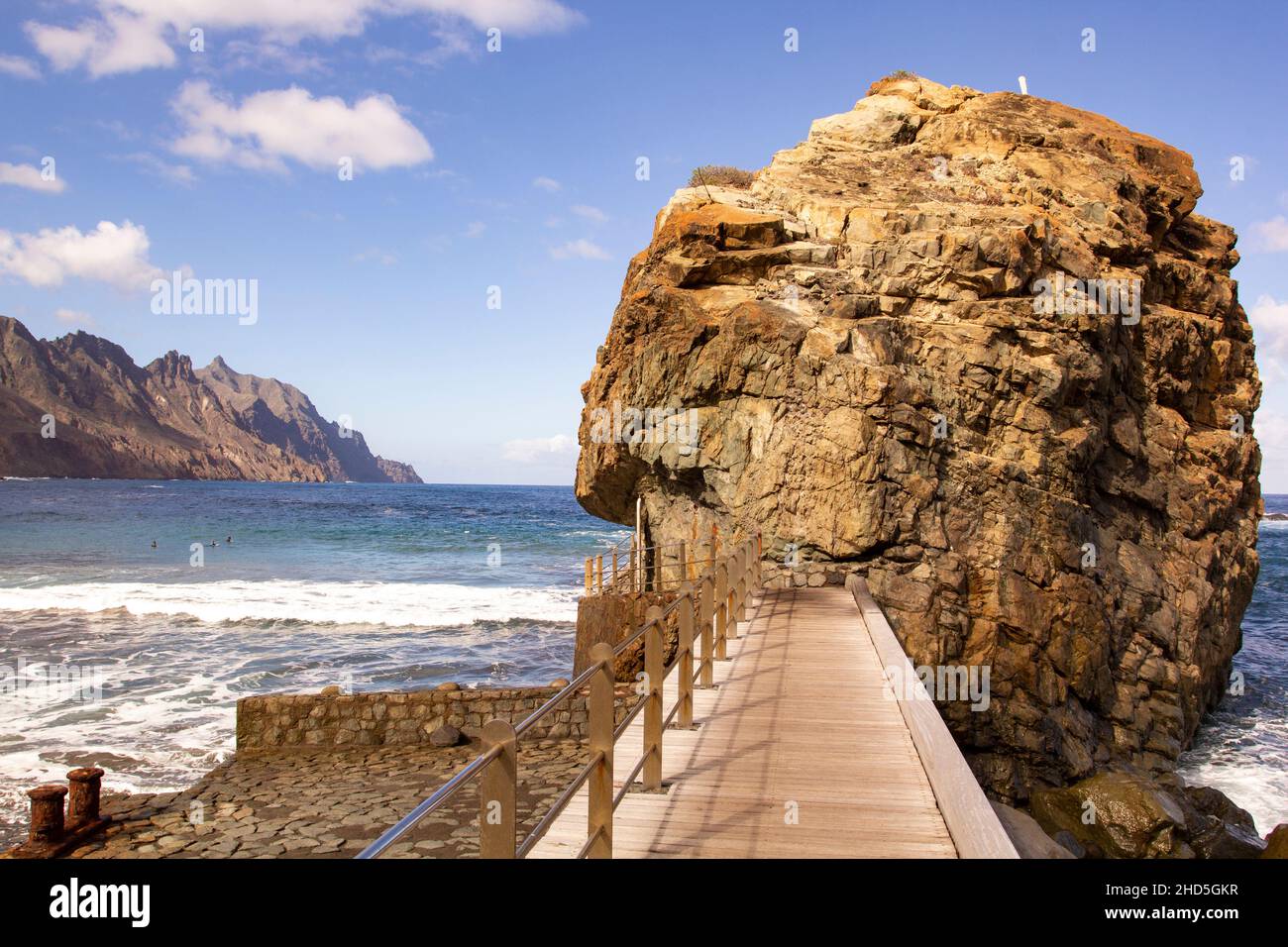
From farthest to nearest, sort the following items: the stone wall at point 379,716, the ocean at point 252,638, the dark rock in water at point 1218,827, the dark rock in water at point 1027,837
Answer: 1. the ocean at point 252,638
2. the stone wall at point 379,716
3. the dark rock in water at point 1218,827
4. the dark rock in water at point 1027,837

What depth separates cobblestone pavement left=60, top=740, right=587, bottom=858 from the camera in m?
9.55

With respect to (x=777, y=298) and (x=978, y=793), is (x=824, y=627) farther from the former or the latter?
(x=777, y=298)

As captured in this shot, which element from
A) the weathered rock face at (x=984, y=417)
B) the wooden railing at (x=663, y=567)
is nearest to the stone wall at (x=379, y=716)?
the wooden railing at (x=663, y=567)

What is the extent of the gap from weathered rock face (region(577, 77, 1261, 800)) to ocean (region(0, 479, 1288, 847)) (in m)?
4.25

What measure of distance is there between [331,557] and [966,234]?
40.5m

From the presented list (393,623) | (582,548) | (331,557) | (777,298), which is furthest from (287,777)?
(582,548)

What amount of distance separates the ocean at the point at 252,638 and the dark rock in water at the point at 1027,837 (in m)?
7.86

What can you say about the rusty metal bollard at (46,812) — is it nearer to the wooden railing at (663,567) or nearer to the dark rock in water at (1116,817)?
the wooden railing at (663,567)

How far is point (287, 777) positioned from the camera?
12.1 metres

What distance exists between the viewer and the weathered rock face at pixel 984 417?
1531 cm

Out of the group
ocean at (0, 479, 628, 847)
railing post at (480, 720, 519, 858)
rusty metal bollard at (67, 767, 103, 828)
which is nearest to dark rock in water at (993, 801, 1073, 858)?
railing post at (480, 720, 519, 858)

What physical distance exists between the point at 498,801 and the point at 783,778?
383 centimetres

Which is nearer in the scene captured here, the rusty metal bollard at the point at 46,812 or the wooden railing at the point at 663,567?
the rusty metal bollard at the point at 46,812

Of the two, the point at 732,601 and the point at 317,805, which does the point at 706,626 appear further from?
the point at 317,805
